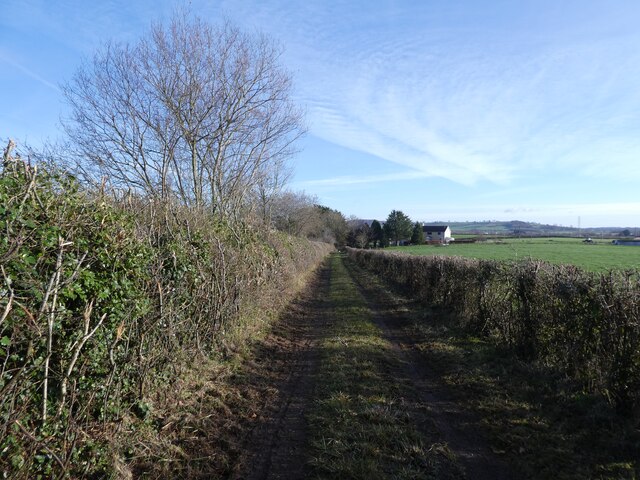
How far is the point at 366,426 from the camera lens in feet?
14.9

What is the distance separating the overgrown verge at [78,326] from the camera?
9.02ft

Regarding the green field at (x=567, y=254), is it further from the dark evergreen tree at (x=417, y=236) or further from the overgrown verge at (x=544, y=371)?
the dark evergreen tree at (x=417, y=236)

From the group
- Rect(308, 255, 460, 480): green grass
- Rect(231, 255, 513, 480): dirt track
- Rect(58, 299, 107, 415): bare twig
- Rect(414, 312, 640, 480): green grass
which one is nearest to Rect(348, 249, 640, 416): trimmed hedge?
Rect(414, 312, 640, 480): green grass

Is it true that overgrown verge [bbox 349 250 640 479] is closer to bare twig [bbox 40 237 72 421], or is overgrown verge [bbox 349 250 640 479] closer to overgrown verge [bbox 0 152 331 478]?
overgrown verge [bbox 0 152 331 478]

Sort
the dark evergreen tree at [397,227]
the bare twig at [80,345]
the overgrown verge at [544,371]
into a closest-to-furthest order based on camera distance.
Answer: the bare twig at [80,345]
the overgrown verge at [544,371]
the dark evergreen tree at [397,227]

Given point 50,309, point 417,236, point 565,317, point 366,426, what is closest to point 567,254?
point 565,317

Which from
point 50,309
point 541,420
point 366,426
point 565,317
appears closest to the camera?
point 50,309

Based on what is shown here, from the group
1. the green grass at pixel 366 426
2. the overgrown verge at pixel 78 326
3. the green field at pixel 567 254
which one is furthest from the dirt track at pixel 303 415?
the green field at pixel 567 254

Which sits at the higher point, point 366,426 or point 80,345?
point 80,345

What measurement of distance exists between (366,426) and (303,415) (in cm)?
92

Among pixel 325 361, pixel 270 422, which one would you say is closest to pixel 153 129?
pixel 325 361

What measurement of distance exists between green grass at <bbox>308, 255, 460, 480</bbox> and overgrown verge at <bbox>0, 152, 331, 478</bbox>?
2070mm

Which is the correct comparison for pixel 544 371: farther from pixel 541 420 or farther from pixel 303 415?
pixel 303 415

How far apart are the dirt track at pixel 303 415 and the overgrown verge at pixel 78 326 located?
52.6 inches
